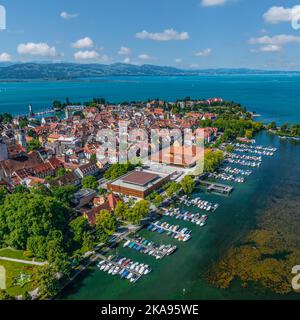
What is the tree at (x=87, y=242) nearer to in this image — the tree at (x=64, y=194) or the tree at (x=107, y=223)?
the tree at (x=107, y=223)

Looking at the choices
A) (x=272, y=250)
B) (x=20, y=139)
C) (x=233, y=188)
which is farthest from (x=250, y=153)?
(x=20, y=139)

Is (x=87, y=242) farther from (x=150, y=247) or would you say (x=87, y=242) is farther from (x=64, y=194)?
(x=64, y=194)

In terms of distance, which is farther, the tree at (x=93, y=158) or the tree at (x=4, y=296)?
the tree at (x=93, y=158)

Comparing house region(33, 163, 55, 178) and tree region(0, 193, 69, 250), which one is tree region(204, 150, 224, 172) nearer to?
house region(33, 163, 55, 178)

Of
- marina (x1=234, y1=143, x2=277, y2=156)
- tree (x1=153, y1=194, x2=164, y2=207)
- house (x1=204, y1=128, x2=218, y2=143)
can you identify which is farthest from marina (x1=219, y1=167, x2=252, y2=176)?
house (x1=204, y1=128, x2=218, y2=143)

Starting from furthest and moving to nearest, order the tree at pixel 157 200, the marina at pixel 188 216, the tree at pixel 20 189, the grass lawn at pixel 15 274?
the tree at pixel 20 189
the tree at pixel 157 200
the marina at pixel 188 216
the grass lawn at pixel 15 274

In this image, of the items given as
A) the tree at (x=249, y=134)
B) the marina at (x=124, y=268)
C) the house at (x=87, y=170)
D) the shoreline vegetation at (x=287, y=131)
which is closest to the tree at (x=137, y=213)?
the marina at (x=124, y=268)

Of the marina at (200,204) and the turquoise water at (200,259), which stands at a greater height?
the marina at (200,204)

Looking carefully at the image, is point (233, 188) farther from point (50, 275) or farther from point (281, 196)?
point (50, 275)

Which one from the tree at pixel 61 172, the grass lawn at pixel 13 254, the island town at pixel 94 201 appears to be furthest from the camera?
the tree at pixel 61 172
